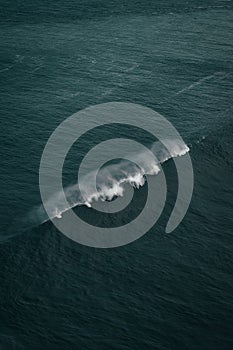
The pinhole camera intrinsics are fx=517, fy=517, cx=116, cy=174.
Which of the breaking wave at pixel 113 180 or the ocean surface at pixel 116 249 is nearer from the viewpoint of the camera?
the ocean surface at pixel 116 249

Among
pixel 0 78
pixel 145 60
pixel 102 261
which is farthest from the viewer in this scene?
pixel 145 60

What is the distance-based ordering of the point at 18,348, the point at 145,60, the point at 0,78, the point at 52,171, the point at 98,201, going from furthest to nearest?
the point at 145,60 < the point at 0,78 < the point at 52,171 < the point at 98,201 < the point at 18,348

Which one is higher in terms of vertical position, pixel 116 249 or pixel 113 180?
pixel 113 180

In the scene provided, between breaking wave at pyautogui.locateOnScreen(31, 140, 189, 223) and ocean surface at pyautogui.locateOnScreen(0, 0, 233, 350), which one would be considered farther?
breaking wave at pyautogui.locateOnScreen(31, 140, 189, 223)

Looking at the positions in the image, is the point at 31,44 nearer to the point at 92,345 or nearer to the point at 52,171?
the point at 52,171

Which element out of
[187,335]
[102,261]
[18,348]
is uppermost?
[102,261]

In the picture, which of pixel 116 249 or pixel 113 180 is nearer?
pixel 116 249

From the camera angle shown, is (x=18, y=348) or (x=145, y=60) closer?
(x=18, y=348)

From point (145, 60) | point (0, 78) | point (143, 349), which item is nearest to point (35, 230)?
point (143, 349)
